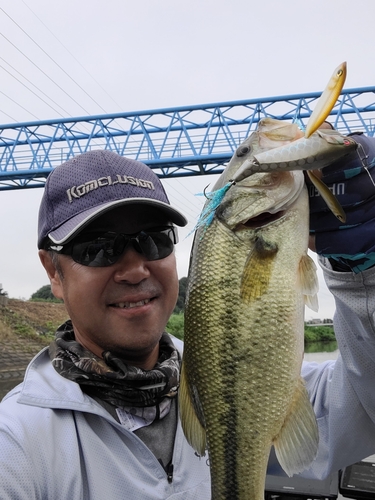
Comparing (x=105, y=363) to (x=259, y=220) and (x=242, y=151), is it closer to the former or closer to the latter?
(x=259, y=220)

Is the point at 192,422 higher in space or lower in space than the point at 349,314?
lower

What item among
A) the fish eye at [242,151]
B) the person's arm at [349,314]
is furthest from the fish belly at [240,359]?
the fish eye at [242,151]

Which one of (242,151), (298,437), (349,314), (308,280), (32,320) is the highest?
(32,320)

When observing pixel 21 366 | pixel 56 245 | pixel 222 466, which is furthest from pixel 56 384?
pixel 21 366

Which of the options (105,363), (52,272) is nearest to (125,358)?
(105,363)

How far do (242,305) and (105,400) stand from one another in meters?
0.75

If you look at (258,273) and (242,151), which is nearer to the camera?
(258,273)

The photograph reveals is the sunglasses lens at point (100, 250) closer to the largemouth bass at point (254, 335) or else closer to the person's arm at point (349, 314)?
the largemouth bass at point (254, 335)

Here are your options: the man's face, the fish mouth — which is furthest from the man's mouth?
the fish mouth

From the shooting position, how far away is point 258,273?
1735mm

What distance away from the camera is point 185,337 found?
5.94ft

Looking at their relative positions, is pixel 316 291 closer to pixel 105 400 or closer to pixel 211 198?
pixel 211 198

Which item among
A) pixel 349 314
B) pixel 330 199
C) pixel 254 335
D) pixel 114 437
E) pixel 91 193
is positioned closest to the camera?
pixel 330 199

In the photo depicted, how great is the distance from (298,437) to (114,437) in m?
0.70
